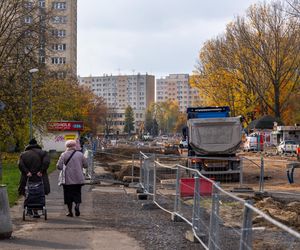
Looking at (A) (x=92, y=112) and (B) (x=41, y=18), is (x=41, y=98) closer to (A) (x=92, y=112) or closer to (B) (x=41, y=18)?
(B) (x=41, y=18)

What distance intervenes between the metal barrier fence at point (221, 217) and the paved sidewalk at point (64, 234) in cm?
121

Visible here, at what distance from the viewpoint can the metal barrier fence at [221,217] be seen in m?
5.84

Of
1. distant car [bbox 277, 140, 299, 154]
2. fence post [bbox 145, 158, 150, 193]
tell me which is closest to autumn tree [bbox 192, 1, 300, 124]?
distant car [bbox 277, 140, 299, 154]

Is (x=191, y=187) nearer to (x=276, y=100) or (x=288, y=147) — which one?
(x=288, y=147)

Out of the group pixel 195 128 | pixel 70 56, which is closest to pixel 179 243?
pixel 195 128

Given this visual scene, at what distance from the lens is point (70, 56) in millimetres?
120750

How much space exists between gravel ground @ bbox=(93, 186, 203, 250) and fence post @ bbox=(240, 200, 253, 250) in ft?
10.7

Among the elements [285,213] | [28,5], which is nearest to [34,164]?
[285,213]

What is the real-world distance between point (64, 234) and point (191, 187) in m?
2.68

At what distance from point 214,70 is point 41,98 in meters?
36.4

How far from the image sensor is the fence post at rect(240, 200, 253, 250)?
6016 mm

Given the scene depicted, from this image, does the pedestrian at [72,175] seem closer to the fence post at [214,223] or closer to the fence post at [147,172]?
the fence post at [147,172]

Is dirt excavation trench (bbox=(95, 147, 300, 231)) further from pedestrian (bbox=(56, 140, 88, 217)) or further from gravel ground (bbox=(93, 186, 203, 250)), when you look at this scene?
pedestrian (bbox=(56, 140, 88, 217))

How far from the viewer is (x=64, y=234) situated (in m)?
10.5
